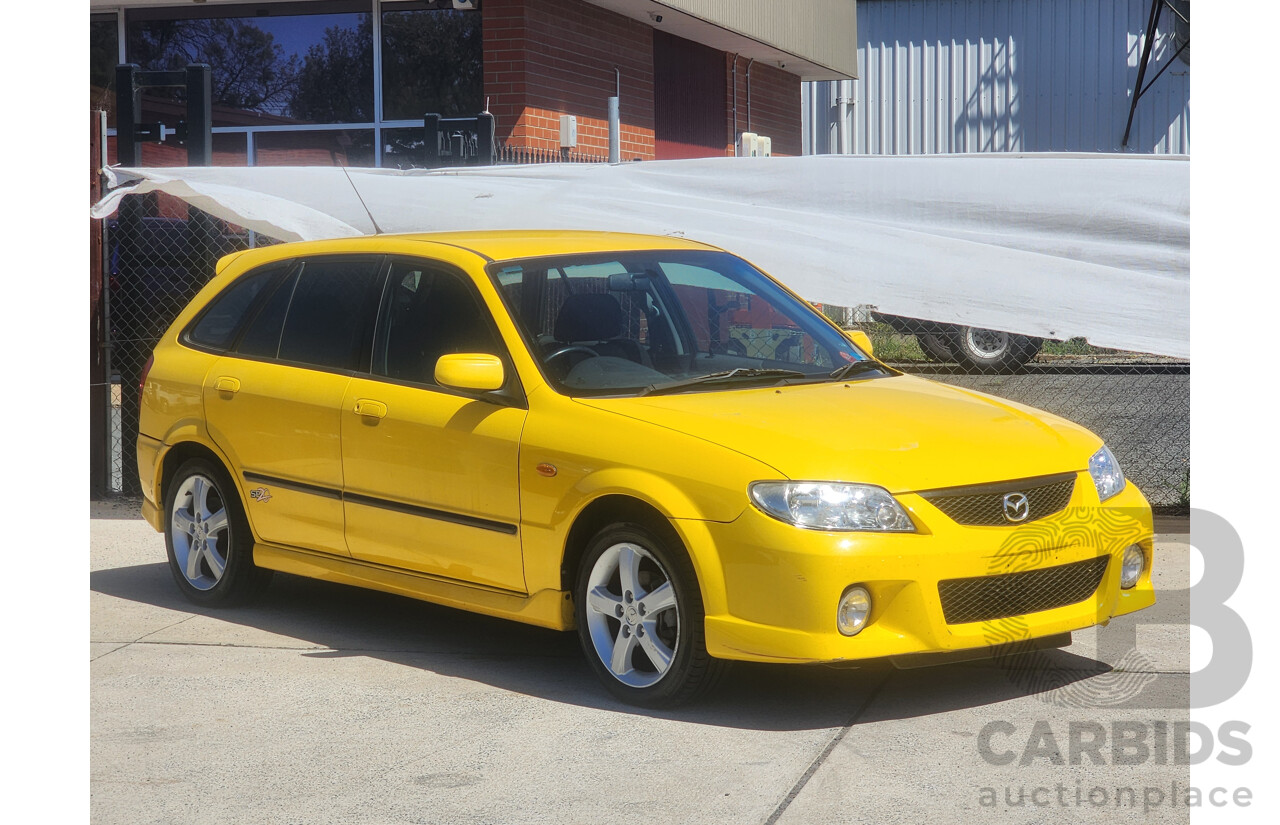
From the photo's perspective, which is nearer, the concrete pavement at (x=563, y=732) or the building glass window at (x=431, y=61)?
the concrete pavement at (x=563, y=732)

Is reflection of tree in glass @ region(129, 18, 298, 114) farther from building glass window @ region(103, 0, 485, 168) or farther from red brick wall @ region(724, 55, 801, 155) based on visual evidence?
red brick wall @ region(724, 55, 801, 155)

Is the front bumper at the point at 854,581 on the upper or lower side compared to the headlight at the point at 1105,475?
lower

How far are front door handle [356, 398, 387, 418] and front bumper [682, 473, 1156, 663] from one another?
173 cm

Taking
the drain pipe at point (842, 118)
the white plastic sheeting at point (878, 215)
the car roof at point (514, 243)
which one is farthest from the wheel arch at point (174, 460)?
the drain pipe at point (842, 118)

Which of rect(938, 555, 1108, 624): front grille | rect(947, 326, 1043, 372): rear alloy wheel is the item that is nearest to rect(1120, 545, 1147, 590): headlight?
rect(938, 555, 1108, 624): front grille

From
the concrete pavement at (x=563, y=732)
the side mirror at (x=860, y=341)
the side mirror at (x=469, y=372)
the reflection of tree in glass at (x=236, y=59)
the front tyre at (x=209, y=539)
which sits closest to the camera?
the concrete pavement at (x=563, y=732)

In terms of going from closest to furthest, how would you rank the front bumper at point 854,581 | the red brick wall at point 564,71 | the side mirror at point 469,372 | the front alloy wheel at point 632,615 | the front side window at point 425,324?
the front bumper at point 854,581
the front alloy wheel at point 632,615
the side mirror at point 469,372
the front side window at point 425,324
the red brick wall at point 564,71

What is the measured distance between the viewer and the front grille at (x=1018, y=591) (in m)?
→ 5.25

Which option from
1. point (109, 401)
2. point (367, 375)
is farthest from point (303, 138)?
point (367, 375)

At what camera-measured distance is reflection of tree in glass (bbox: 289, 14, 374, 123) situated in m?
15.9

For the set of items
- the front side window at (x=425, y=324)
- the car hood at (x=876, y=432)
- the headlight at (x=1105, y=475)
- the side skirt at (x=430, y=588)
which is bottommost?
the side skirt at (x=430, y=588)

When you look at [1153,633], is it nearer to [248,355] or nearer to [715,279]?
[715,279]

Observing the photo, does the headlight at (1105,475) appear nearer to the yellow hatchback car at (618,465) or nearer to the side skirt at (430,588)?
the yellow hatchback car at (618,465)

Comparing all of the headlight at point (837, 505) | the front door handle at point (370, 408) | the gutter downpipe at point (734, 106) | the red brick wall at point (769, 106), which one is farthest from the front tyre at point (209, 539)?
the gutter downpipe at point (734, 106)
